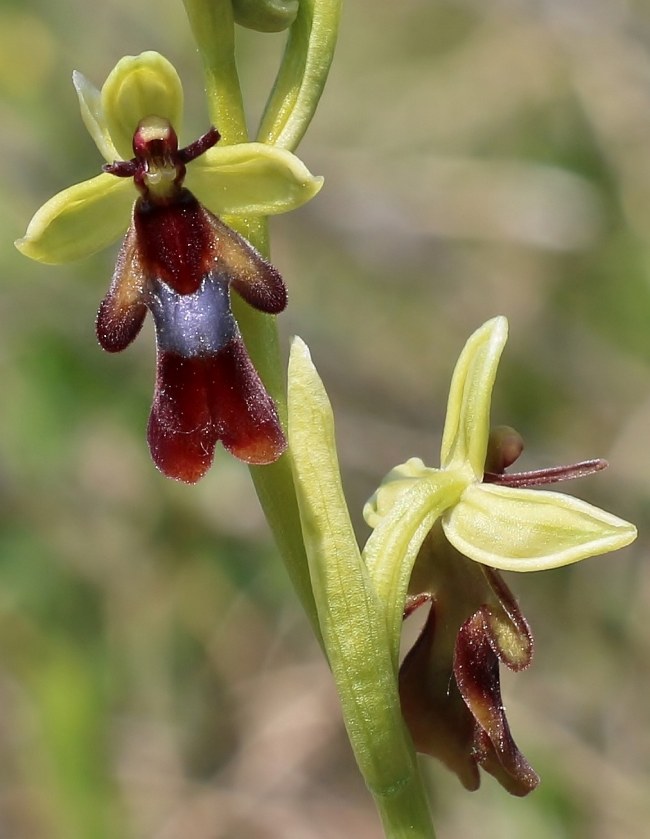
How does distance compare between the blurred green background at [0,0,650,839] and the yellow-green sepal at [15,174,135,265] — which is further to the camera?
the blurred green background at [0,0,650,839]

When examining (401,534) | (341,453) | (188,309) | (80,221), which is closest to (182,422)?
(188,309)

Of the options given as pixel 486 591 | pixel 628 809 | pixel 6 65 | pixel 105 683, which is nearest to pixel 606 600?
pixel 628 809

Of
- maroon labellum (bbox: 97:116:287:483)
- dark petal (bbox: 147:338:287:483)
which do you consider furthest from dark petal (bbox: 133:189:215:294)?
dark petal (bbox: 147:338:287:483)

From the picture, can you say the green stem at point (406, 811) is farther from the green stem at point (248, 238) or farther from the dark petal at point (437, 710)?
the green stem at point (248, 238)

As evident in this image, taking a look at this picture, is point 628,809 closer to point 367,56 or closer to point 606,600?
point 606,600

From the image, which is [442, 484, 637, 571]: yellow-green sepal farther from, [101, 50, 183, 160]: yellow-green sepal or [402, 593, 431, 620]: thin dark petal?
[101, 50, 183, 160]: yellow-green sepal

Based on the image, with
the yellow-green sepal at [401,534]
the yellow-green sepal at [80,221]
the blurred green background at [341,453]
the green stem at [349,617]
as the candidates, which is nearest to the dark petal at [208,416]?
the green stem at [349,617]

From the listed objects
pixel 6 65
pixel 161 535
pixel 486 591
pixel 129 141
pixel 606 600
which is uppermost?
pixel 6 65
